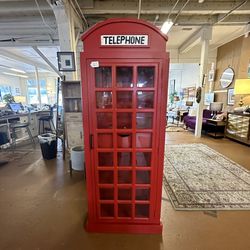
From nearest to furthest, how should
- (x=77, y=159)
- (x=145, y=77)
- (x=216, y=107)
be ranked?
(x=145, y=77) < (x=77, y=159) < (x=216, y=107)

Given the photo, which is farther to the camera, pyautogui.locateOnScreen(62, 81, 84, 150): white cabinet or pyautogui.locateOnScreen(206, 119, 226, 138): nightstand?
pyautogui.locateOnScreen(206, 119, 226, 138): nightstand

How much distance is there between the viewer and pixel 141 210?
1781mm

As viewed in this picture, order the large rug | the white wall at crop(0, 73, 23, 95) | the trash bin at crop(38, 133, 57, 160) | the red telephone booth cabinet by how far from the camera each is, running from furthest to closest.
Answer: the white wall at crop(0, 73, 23, 95) < the trash bin at crop(38, 133, 57, 160) < the large rug < the red telephone booth cabinet

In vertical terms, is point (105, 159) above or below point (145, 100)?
below

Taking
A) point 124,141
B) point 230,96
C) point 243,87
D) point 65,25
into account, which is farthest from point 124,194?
point 230,96

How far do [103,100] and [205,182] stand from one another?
2.21 metres

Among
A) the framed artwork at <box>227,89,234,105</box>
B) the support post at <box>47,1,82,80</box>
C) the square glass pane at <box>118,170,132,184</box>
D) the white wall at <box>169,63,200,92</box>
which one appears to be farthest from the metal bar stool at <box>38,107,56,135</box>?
the framed artwork at <box>227,89,234,105</box>

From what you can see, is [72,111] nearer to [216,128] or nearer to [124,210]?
[124,210]

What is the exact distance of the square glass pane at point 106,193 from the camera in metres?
1.71

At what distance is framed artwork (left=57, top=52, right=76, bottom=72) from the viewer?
335 centimetres

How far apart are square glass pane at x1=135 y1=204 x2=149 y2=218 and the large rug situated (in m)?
0.59

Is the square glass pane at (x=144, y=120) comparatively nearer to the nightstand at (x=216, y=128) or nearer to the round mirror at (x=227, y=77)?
the nightstand at (x=216, y=128)

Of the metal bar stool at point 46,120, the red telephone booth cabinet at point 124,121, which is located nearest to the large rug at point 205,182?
the red telephone booth cabinet at point 124,121

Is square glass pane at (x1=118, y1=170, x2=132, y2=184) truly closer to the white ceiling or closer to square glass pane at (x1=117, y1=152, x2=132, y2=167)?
square glass pane at (x1=117, y1=152, x2=132, y2=167)
